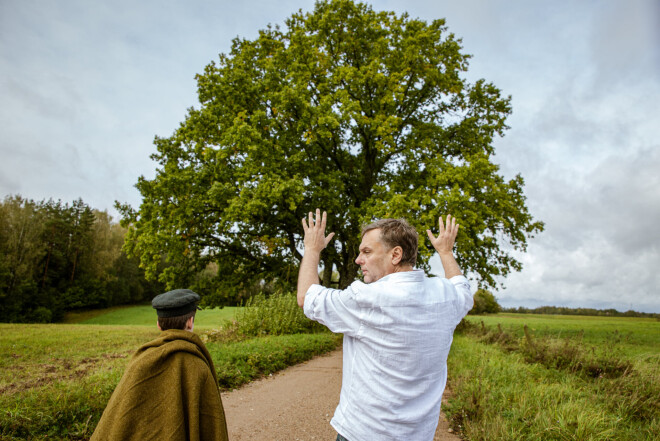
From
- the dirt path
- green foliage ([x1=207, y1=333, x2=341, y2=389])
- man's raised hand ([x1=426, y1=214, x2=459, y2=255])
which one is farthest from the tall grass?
man's raised hand ([x1=426, y1=214, x2=459, y2=255])

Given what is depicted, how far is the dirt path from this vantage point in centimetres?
470

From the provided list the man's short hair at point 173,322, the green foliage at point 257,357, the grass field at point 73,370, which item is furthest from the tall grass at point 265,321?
the man's short hair at point 173,322

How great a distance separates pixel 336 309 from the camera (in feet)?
5.59

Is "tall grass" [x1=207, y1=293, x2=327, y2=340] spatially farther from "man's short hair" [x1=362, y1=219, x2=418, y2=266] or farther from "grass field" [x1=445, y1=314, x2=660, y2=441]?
"man's short hair" [x1=362, y1=219, x2=418, y2=266]

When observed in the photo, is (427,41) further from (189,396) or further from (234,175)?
(189,396)

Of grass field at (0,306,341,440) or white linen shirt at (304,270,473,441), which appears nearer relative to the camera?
white linen shirt at (304,270,473,441)

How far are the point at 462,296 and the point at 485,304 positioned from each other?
4158 cm

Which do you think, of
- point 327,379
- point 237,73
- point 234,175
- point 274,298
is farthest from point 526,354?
point 237,73

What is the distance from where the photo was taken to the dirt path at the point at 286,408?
470 cm

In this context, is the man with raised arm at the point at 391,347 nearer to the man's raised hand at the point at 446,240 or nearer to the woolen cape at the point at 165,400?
the man's raised hand at the point at 446,240

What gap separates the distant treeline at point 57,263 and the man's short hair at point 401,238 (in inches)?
1559

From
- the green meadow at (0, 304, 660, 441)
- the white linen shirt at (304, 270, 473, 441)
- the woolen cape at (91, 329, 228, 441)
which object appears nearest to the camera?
the white linen shirt at (304, 270, 473, 441)

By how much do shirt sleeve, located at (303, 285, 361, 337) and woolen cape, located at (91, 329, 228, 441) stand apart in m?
0.93

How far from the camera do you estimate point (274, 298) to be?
13023mm
